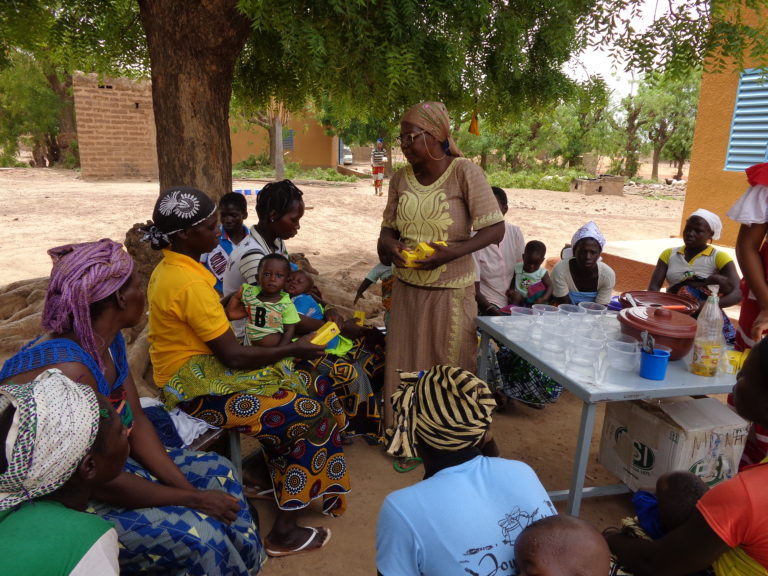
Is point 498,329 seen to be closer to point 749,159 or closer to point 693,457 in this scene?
point 693,457

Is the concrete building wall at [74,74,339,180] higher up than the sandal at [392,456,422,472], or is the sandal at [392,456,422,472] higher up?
the concrete building wall at [74,74,339,180]

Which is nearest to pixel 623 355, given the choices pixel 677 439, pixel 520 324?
pixel 677 439

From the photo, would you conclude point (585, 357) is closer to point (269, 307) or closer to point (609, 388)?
point (609, 388)

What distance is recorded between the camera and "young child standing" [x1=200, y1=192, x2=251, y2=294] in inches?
168

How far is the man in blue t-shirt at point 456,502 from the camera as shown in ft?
4.60

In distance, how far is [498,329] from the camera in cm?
330

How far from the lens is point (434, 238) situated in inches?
129

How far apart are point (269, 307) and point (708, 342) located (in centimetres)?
227

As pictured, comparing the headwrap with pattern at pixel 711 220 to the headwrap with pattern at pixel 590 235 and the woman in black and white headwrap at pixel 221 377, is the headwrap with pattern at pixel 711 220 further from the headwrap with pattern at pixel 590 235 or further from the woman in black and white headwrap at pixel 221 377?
the woman in black and white headwrap at pixel 221 377

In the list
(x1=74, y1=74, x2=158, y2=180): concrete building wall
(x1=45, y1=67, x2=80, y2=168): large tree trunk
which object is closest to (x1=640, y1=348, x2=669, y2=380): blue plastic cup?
(x1=74, y1=74, x2=158, y2=180): concrete building wall

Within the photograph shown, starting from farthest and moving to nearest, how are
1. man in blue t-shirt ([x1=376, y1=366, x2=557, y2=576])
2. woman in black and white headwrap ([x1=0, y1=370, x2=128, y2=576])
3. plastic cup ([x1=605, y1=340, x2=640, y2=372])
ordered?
plastic cup ([x1=605, y1=340, x2=640, y2=372]) → man in blue t-shirt ([x1=376, y1=366, x2=557, y2=576]) → woman in black and white headwrap ([x1=0, y1=370, x2=128, y2=576])

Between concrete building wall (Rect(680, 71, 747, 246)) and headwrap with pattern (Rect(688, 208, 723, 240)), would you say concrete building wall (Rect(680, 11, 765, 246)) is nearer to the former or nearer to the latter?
concrete building wall (Rect(680, 71, 747, 246))

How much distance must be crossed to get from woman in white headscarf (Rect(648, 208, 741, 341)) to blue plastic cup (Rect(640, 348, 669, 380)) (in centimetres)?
175

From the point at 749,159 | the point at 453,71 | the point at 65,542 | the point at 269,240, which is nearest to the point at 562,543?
the point at 65,542
